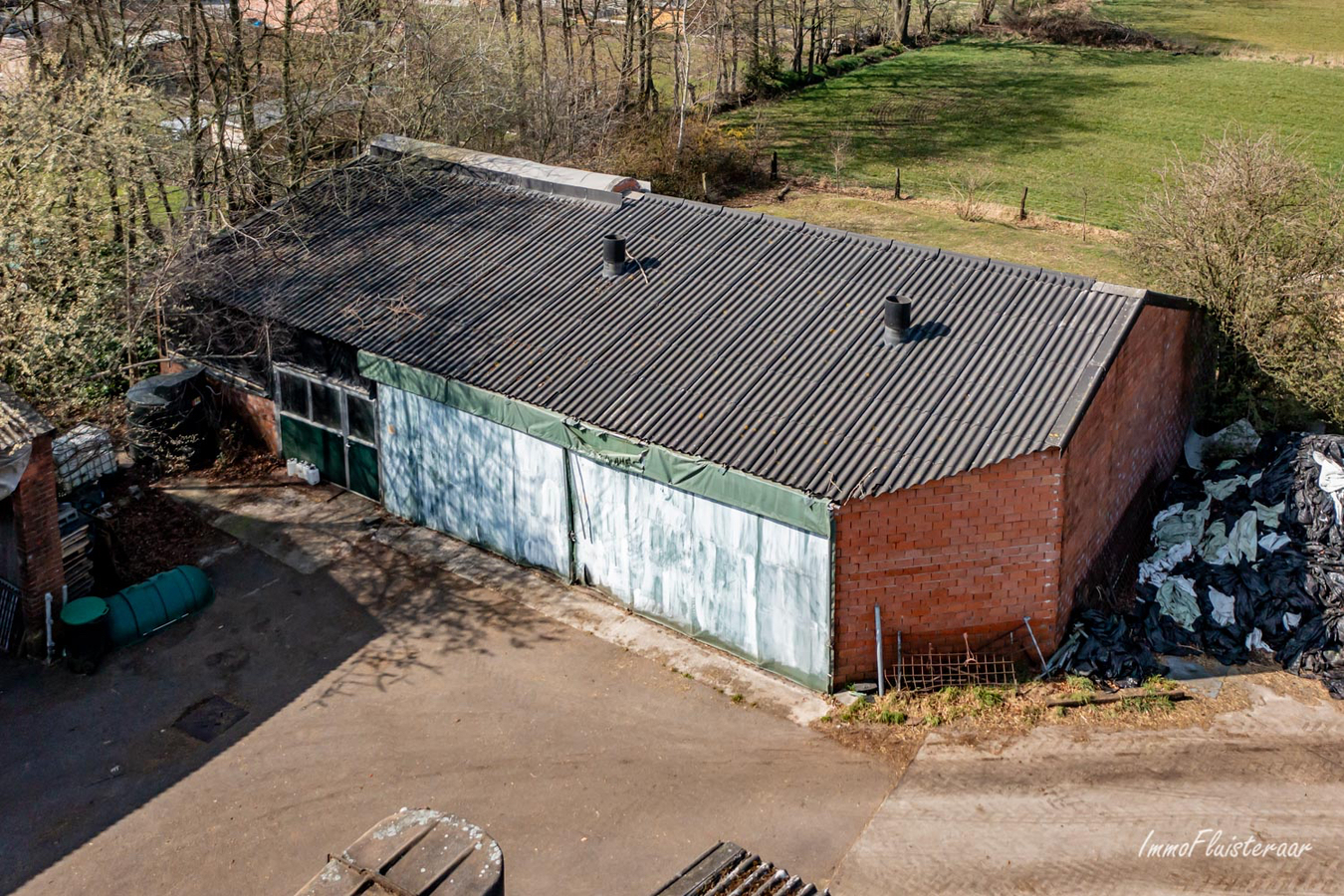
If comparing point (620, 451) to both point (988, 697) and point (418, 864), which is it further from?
→ point (418, 864)

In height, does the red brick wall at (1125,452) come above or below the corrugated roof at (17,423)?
below

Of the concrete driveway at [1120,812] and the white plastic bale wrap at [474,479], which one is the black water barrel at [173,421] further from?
the concrete driveway at [1120,812]

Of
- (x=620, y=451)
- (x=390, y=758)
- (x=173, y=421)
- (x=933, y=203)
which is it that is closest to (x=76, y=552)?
(x=173, y=421)

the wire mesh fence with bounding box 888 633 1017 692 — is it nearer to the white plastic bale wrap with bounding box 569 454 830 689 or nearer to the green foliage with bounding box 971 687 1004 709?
the green foliage with bounding box 971 687 1004 709

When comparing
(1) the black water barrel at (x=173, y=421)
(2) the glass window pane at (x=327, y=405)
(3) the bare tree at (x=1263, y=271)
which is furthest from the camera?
(1) the black water barrel at (x=173, y=421)

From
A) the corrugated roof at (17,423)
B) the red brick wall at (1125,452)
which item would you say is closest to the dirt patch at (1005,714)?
the red brick wall at (1125,452)

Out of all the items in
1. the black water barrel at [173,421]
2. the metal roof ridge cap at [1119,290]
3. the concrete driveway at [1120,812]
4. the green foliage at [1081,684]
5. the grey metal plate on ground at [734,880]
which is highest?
the metal roof ridge cap at [1119,290]
